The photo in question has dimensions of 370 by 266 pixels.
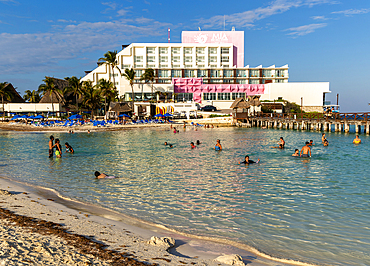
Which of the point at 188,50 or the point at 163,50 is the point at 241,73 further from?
the point at 163,50

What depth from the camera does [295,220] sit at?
9.41 metres

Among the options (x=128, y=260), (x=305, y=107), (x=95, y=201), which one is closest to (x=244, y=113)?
(x=305, y=107)

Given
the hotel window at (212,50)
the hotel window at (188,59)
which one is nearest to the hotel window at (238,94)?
the hotel window at (212,50)

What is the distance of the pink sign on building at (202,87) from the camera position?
97.2 m

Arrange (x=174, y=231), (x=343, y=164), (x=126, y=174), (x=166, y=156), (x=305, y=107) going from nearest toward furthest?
(x=174, y=231) < (x=126, y=174) < (x=343, y=164) < (x=166, y=156) < (x=305, y=107)

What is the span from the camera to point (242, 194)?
41.9 ft

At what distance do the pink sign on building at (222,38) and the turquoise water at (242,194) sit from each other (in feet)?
307

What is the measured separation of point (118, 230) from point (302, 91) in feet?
313

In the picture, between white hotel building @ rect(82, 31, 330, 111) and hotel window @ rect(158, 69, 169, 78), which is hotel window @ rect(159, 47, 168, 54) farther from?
hotel window @ rect(158, 69, 169, 78)

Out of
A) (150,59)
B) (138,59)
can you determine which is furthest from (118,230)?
(150,59)

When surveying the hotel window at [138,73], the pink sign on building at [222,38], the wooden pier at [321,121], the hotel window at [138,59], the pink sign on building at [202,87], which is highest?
the pink sign on building at [222,38]

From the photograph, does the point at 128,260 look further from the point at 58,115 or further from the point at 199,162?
the point at 58,115

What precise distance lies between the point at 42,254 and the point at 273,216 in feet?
23.2

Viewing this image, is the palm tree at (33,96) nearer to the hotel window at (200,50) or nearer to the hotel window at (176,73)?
the hotel window at (176,73)
